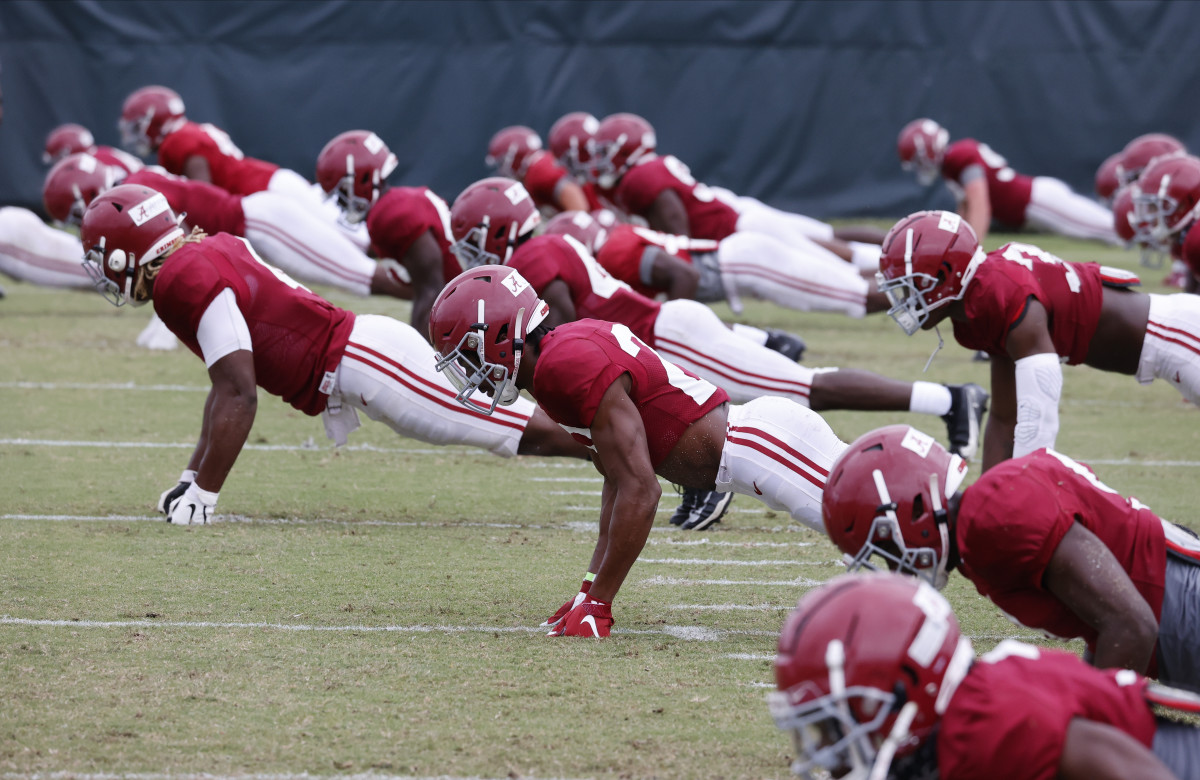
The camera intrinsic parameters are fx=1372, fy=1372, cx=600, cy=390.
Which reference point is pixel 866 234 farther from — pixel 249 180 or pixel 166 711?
pixel 166 711

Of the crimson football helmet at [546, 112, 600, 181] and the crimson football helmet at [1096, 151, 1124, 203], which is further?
the crimson football helmet at [1096, 151, 1124, 203]

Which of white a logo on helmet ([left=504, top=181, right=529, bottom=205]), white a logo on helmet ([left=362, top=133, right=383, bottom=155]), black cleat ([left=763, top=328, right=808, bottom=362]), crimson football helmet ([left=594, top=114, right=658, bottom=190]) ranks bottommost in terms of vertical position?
crimson football helmet ([left=594, top=114, right=658, bottom=190])

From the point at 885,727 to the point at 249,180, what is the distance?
733 centimetres

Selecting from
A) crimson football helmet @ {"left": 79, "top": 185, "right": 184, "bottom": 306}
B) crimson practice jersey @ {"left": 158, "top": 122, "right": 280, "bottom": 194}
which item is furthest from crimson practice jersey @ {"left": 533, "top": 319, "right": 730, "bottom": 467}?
crimson practice jersey @ {"left": 158, "top": 122, "right": 280, "bottom": 194}

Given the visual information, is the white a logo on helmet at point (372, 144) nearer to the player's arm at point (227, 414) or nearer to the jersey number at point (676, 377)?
the player's arm at point (227, 414)

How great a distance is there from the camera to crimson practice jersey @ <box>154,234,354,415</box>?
4.50 meters

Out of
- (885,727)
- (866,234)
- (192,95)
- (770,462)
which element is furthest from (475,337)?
(192,95)

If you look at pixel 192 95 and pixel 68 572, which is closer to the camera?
pixel 68 572

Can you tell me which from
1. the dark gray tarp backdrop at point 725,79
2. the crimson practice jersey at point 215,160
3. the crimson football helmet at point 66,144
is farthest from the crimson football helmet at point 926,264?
the dark gray tarp backdrop at point 725,79

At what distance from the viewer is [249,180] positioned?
28.0ft

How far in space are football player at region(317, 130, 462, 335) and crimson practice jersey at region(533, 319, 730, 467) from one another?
3.03m

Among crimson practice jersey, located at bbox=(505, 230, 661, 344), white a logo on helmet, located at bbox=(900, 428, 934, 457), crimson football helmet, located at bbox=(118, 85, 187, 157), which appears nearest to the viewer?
white a logo on helmet, located at bbox=(900, 428, 934, 457)

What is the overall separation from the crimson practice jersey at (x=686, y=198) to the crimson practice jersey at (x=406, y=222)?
1923mm

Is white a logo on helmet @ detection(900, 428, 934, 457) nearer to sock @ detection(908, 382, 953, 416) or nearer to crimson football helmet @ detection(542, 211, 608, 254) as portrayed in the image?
sock @ detection(908, 382, 953, 416)
